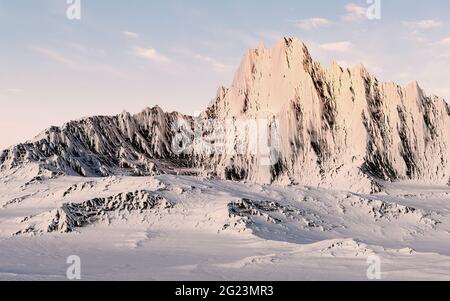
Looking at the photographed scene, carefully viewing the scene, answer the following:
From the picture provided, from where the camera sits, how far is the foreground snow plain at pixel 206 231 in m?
62.9

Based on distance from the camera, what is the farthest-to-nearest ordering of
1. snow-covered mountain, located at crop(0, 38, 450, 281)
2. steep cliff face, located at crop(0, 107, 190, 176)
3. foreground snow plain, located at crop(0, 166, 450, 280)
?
1. steep cliff face, located at crop(0, 107, 190, 176)
2. snow-covered mountain, located at crop(0, 38, 450, 281)
3. foreground snow plain, located at crop(0, 166, 450, 280)

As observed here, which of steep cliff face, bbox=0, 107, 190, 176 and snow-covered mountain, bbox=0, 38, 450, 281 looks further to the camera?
steep cliff face, bbox=0, 107, 190, 176

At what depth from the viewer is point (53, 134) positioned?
182 meters

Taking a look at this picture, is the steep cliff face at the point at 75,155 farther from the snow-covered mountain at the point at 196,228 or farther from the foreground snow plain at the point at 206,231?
the foreground snow plain at the point at 206,231

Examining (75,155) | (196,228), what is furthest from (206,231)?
(75,155)

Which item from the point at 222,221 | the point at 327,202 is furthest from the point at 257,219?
the point at 327,202

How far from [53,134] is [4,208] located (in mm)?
66366

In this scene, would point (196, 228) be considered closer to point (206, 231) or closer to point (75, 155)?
point (206, 231)

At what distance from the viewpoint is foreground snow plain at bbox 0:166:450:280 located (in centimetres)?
6294

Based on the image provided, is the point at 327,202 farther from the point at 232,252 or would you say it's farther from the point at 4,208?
the point at 4,208

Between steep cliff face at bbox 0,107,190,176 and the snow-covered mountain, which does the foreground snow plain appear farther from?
steep cliff face at bbox 0,107,190,176

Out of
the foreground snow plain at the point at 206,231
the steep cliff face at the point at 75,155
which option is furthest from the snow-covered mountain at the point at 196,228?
the steep cliff face at the point at 75,155

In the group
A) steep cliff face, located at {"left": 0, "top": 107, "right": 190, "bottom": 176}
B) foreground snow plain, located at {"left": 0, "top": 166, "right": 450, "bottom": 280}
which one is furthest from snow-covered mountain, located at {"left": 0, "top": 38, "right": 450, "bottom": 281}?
steep cliff face, located at {"left": 0, "top": 107, "right": 190, "bottom": 176}

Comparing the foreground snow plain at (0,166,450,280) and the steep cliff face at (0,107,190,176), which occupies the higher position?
the steep cliff face at (0,107,190,176)
